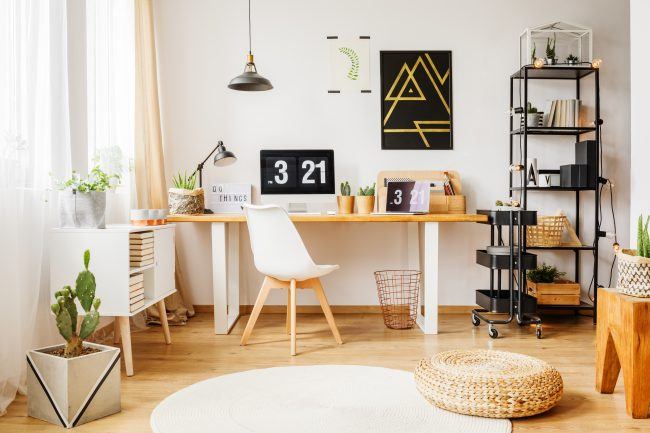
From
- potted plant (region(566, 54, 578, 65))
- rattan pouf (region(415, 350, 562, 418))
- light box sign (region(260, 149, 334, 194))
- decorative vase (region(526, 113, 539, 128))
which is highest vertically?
potted plant (region(566, 54, 578, 65))

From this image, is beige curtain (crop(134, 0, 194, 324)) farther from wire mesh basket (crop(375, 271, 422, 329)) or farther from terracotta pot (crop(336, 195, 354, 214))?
wire mesh basket (crop(375, 271, 422, 329))

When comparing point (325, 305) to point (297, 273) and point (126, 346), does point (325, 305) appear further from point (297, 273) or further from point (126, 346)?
point (126, 346)

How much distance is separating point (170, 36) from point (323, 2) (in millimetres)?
1181

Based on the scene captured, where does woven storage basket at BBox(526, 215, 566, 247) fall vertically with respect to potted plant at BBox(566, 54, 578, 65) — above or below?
below

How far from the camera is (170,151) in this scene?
12.9ft

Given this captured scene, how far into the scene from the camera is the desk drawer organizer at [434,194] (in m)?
3.67

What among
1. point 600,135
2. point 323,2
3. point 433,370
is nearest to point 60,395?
point 433,370

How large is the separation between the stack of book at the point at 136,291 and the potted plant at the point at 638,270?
2.15m

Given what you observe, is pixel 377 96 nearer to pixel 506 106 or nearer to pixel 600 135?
pixel 506 106

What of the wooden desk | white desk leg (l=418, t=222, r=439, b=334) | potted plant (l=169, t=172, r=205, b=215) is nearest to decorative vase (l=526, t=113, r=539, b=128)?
the wooden desk

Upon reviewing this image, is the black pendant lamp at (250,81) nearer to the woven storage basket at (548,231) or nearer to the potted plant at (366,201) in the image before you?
the potted plant at (366,201)

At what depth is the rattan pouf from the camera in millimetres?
1879

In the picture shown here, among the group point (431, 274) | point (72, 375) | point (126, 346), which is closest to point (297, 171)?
Result: point (431, 274)

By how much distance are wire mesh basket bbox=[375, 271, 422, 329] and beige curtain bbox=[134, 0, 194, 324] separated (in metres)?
1.42
